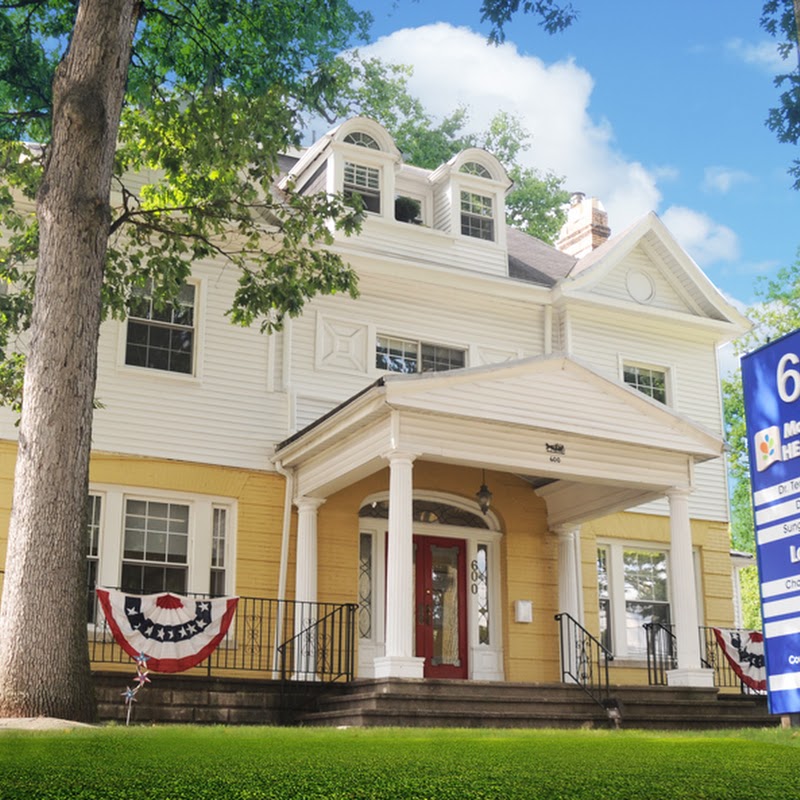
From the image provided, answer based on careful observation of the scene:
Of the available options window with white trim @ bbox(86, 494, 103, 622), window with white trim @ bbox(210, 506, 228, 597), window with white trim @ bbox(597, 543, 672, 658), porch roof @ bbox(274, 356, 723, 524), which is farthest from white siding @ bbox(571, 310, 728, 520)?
window with white trim @ bbox(86, 494, 103, 622)

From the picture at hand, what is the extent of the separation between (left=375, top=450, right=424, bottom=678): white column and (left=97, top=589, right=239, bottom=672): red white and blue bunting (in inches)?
87.7

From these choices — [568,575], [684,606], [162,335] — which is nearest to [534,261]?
[568,575]

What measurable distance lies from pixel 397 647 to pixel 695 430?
5.32 m

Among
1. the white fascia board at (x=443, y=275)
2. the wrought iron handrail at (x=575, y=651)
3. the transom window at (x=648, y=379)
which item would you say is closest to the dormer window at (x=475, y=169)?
the white fascia board at (x=443, y=275)

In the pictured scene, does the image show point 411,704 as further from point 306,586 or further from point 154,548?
point 154,548

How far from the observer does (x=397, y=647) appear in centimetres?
1257

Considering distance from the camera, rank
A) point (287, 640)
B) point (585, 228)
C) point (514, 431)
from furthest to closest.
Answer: point (585, 228)
point (287, 640)
point (514, 431)

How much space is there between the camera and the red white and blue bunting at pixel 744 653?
55.4 feet

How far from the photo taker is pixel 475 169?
1917 cm

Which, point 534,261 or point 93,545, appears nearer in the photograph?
point 93,545

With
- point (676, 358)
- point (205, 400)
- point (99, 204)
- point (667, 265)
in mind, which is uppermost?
point (667, 265)

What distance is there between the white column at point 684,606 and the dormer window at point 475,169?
6794 mm

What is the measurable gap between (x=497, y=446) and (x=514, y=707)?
10.5 ft

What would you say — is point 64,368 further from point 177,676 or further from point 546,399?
point 546,399
